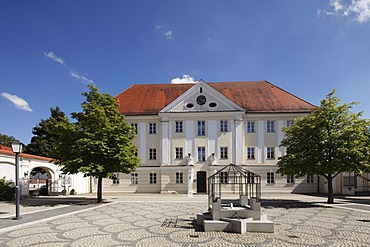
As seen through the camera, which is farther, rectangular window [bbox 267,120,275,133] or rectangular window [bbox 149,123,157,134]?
rectangular window [bbox 149,123,157,134]

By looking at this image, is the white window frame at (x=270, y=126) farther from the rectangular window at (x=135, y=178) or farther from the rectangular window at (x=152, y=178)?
the rectangular window at (x=135, y=178)

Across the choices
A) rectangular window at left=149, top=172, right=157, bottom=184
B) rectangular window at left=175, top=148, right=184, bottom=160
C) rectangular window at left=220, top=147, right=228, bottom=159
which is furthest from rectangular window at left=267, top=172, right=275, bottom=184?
rectangular window at left=149, top=172, right=157, bottom=184

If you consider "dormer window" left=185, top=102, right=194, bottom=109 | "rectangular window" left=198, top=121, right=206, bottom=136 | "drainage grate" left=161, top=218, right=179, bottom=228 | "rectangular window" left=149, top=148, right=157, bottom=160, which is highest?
"dormer window" left=185, top=102, right=194, bottom=109

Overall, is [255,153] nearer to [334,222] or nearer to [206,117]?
[206,117]

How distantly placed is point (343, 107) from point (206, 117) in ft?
46.0

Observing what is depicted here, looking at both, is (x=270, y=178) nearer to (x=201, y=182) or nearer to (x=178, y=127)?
(x=201, y=182)

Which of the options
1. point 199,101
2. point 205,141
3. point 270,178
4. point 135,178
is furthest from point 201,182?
point 199,101

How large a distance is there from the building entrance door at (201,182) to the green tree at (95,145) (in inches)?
421

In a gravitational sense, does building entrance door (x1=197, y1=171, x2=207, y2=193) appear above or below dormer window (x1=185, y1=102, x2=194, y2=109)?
below

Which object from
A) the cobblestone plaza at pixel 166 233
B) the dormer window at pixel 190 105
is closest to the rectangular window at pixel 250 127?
the dormer window at pixel 190 105

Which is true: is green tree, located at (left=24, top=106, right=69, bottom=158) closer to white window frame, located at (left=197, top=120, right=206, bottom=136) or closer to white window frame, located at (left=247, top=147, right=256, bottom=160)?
white window frame, located at (left=197, top=120, right=206, bottom=136)

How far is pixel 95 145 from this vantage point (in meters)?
17.9

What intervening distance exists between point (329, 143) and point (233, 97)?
15539 millimetres

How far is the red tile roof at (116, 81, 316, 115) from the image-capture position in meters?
29.5
